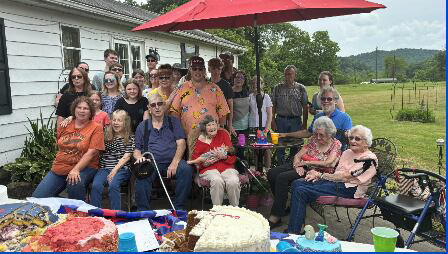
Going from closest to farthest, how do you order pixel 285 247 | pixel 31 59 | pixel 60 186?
pixel 285 247, pixel 60 186, pixel 31 59

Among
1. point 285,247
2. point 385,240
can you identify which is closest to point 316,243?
point 285,247

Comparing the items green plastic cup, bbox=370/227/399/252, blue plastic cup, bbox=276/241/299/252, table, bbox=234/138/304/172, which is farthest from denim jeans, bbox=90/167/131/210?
green plastic cup, bbox=370/227/399/252

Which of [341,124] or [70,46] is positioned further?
[70,46]

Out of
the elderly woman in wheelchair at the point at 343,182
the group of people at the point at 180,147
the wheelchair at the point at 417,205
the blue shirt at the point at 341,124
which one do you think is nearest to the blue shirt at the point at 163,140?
the group of people at the point at 180,147

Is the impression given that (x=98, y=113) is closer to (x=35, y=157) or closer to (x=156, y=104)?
(x=156, y=104)

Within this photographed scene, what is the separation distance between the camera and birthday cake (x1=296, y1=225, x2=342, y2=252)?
5.57 ft

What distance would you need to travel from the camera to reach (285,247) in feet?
6.02

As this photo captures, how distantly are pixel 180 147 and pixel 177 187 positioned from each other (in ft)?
1.46

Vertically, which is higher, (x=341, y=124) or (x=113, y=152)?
(x=341, y=124)

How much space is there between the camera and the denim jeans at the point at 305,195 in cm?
368

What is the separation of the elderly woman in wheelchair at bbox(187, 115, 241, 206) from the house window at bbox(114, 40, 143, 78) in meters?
5.60

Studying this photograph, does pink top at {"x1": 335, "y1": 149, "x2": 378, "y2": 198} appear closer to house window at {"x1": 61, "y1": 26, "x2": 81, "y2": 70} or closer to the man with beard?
the man with beard

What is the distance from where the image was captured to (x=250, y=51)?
22.5 meters

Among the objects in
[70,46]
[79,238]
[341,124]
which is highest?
[70,46]
